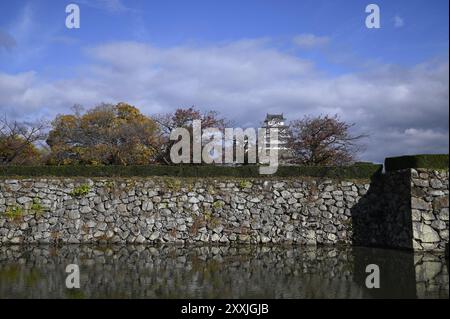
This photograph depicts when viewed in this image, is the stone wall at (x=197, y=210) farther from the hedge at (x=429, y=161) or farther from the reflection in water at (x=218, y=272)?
the hedge at (x=429, y=161)

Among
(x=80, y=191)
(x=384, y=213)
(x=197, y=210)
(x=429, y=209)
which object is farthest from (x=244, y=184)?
(x=429, y=209)

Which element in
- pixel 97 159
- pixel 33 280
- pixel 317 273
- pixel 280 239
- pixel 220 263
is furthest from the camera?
pixel 97 159

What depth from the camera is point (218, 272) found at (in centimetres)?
826

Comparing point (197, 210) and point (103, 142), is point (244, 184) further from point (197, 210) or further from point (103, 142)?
point (103, 142)

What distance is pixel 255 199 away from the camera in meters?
13.6

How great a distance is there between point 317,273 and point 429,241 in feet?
16.3

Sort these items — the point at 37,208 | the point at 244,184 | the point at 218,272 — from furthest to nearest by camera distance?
1. the point at 244,184
2. the point at 37,208
3. the point at 218,272

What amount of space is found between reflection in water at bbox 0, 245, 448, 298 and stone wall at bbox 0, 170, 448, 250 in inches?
41.9

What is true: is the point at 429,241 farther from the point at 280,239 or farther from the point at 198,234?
the point at 198,234

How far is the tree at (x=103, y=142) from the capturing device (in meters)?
22.0

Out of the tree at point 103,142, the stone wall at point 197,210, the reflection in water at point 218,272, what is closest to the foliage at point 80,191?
the stone wall at point 197,210

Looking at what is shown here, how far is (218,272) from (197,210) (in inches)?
211

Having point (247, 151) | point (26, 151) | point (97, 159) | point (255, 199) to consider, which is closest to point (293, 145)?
point (247, 151)

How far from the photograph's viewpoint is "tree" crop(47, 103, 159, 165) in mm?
21984
